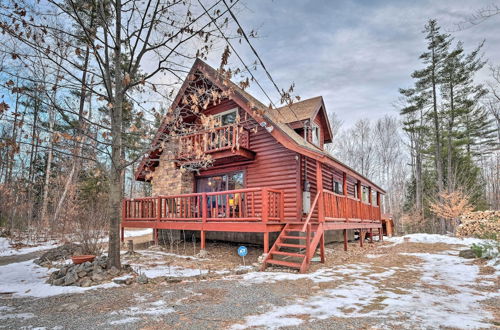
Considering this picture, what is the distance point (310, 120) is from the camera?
1174cm

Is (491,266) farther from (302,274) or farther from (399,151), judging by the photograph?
(399,151)

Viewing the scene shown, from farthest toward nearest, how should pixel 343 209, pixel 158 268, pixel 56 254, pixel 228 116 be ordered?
pixel 228 116 → pixel 343 209 → pixel 56 254 → pixel 158 268

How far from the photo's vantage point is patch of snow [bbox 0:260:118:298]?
4852mm

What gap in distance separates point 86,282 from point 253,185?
6.78 metres

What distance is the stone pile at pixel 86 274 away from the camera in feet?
17.5

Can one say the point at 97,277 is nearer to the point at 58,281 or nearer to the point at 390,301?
the point at 58,281

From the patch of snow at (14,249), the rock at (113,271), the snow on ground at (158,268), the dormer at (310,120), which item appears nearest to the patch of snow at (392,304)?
the snow on ground at (158,268)

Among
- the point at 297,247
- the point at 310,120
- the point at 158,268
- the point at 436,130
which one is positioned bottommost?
the point at 158,268

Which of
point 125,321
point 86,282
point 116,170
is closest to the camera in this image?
point 125,321

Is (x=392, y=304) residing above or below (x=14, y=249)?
above

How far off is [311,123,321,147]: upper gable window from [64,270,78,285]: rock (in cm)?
1001

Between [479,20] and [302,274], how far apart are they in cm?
584

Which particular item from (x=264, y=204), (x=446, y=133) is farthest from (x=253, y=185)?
(x=446, y=133)

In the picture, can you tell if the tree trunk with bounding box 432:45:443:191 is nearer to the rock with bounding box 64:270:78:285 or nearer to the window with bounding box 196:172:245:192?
the window with bounding box 196:172:245:192
